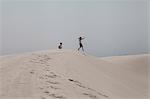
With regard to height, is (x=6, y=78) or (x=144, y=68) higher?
(x=6, y=78)

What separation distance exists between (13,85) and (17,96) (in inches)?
28.2

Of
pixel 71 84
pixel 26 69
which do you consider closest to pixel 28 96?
pixel 71 84

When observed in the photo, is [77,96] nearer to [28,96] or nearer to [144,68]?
[28,96]

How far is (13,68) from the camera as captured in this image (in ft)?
27.6

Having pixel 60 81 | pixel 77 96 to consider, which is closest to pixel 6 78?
pixel 60 81

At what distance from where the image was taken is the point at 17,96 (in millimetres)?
5844

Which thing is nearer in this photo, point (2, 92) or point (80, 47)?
point (2, 92)

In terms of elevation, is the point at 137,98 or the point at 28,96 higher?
the point at 28,96

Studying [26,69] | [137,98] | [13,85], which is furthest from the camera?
[137,98]

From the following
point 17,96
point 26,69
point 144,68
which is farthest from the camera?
point 144,68

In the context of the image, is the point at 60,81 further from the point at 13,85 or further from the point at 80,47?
the point at 80,47

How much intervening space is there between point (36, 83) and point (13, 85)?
0.60 m

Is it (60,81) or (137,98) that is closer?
(60,81)

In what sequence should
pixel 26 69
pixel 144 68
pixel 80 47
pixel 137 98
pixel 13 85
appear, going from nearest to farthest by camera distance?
1. pixel 13 85
2. pixel 26 69
3. pixel 137 98
4. pixel 80 47
5. pixel 144 68
